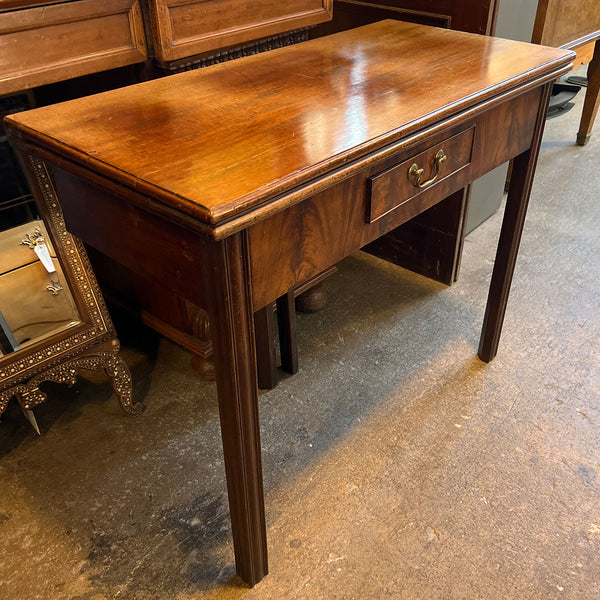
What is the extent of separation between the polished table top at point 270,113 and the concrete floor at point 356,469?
86cm

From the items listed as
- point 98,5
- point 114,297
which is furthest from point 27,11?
point 114,297

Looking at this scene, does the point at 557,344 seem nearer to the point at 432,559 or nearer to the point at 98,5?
the point at 432,559

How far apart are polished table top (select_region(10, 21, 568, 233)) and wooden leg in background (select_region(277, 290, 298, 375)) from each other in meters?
0.61

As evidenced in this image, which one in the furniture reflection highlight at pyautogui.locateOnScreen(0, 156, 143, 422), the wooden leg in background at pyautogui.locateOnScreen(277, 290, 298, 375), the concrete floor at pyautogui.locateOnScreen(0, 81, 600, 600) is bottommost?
the concrete floor at pyautogui.locateOnScreen(0, 81, 600, 600)

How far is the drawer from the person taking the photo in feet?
3.96

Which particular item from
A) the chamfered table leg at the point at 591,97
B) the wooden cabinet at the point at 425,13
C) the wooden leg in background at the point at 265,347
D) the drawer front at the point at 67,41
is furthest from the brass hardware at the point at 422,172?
the chamfered table leg at the point at 591,97

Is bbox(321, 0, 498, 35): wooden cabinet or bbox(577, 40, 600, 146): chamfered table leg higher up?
bbox(321, 0, 498, 35): wooden cabinet

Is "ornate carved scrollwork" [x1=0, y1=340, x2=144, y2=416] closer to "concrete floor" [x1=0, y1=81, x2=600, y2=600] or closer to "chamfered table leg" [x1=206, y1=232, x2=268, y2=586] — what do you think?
"concrete floor" [x1=0, y1=81, x2=600, y2=600]

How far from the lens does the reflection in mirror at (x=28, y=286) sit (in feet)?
5.13

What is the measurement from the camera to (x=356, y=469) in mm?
1663

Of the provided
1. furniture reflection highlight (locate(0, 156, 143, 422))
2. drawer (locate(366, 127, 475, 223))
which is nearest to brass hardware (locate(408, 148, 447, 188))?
drawer (locate(366, 127, 475, 223))

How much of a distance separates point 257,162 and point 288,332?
0.88 m

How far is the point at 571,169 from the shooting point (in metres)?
3.19

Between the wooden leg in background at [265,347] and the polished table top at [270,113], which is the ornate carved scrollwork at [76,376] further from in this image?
the polished table top at [270,113]
